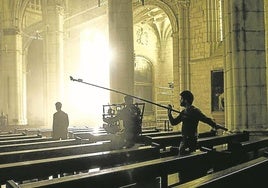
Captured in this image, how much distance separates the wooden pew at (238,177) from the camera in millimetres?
3355

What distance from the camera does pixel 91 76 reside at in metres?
28.2

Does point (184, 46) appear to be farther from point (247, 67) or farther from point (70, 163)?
point (70, 163)

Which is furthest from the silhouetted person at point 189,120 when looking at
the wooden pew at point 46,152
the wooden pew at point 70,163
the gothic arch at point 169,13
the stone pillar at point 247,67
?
the gothic arch at point 169,13

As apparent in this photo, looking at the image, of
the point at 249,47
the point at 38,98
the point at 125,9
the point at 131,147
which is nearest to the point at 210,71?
the point at 125,9

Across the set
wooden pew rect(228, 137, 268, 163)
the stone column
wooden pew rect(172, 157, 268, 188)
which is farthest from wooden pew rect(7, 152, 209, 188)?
the stone column

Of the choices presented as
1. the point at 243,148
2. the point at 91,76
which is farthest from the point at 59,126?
the point at 91,76

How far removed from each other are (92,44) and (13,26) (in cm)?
757

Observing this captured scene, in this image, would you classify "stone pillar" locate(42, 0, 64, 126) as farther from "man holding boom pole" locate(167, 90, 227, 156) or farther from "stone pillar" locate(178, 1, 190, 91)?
"man holding boom pole" locate(167, 90, 227, 156)

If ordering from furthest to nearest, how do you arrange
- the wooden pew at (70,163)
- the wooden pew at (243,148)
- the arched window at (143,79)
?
the arched window at (143,79)
the wooden pew at (243,148)
the wooden pew at (70,163)

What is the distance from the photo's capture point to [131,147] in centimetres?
632

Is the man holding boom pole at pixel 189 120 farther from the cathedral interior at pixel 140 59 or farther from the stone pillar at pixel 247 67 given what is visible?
the stone pillar at pixel 247 67

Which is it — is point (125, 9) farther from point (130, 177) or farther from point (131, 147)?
point (130, 177)

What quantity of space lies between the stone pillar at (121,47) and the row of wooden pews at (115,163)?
373 centimetres

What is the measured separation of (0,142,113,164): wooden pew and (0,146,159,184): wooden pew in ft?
2.70
